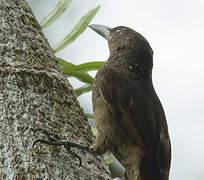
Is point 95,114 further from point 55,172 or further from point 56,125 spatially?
point 55,172

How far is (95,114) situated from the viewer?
2580 mm

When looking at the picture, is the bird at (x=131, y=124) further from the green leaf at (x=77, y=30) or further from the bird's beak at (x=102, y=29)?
the green leaf at (x=77, y=30)

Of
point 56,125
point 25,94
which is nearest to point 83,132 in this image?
point 56,125

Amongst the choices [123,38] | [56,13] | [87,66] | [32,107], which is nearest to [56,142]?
[32,107]

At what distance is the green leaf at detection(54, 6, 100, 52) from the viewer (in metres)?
3.50

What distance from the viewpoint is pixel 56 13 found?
359 centimetres

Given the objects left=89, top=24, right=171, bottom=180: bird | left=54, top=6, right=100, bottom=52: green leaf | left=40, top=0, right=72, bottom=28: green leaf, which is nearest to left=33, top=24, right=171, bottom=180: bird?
left=89, top=24, right=171, bottom=180: bird

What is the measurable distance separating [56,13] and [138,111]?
1.48 m

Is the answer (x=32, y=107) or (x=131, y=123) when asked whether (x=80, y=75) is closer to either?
(x=131, y=123)

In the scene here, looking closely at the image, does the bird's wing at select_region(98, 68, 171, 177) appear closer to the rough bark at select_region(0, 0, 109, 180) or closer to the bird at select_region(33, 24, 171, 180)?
the bird at select_region(33, 24, 171, 180)

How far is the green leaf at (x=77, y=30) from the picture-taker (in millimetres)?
3504

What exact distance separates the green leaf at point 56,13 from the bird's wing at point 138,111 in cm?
106

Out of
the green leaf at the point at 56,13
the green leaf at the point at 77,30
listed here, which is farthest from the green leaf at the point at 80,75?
the green leaf at the point at 56,13

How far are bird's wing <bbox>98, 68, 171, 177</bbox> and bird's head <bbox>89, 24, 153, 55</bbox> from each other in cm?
34
